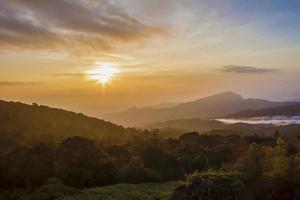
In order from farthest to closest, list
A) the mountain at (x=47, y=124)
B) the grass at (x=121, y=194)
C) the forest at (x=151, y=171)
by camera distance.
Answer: the mountain at (x=47, y=124) → the grass at (x=121, y=194) → the forest at (x=151, y=171)

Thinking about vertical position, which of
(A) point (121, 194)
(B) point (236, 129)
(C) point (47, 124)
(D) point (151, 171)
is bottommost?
(A) point (121, 194)

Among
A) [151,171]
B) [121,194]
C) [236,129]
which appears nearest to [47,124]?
[236,129]

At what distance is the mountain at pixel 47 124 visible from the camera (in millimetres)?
90062

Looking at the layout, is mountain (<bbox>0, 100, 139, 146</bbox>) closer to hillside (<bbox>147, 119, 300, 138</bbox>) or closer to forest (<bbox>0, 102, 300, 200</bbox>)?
forest (<bbox>0, 102, 300, 200</bbox>)

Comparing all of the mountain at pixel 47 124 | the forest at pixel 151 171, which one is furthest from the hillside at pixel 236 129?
the forest at pixel 151 171

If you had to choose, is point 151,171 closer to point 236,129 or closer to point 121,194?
point 121,194

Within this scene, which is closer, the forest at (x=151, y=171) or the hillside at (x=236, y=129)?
the forest at (x=151, y=171)

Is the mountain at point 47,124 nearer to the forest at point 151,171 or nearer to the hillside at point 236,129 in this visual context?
the forest at point 151,171

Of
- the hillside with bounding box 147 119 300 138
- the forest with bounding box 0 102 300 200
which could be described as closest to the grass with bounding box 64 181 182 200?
the forest with bounding box 0 102 300 200

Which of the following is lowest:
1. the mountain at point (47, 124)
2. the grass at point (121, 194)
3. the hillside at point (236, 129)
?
the grass at point (121, 194)

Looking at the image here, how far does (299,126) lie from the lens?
389 ft

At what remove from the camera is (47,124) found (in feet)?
351

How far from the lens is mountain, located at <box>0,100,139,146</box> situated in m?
90.1

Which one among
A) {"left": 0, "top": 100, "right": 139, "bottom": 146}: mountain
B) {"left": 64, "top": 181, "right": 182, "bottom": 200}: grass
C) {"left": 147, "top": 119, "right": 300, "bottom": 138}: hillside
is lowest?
A: {"left": 64, "top": 181, "right": 182, "bottom": 200}: grass
